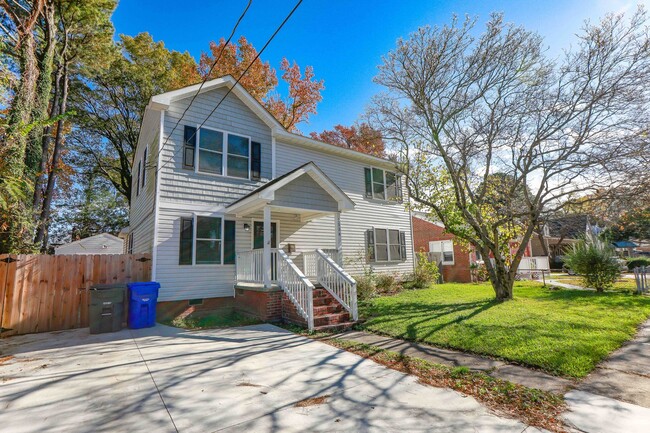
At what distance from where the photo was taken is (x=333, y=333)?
6.98 meters

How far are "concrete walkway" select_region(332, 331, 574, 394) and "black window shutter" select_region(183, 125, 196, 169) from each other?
6.44 metres

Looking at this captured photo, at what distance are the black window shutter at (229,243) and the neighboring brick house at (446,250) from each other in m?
11.5

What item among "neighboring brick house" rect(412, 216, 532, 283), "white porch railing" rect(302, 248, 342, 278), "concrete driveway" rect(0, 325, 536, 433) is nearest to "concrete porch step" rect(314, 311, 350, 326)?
"concrete driveway" rect(0, 325, 536, 433)

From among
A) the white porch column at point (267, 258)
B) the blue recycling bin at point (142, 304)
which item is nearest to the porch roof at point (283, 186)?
the white porch column at point (267, 258)

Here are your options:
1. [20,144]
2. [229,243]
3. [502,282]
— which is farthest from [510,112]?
[20,144]

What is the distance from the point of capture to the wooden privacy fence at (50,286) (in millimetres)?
6992

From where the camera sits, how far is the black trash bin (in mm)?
6984

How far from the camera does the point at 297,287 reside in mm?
7699

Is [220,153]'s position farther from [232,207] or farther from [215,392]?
[215,392]

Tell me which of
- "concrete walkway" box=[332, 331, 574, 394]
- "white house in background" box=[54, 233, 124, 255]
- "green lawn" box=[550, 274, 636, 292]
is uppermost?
"white house in background" box=[54, 233, 124, 255]

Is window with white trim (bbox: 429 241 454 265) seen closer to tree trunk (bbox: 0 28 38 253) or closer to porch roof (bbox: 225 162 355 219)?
porch roof (bbox: 225 162 355 219)

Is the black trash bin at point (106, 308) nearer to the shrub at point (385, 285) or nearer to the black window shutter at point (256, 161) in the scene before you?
the black window shutter at point (256, 161)

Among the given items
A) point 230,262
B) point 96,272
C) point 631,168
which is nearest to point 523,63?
point 631,168

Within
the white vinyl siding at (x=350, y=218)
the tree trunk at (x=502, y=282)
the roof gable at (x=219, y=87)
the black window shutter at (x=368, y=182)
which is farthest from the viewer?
the black window shutter at (x=368, y=182)
